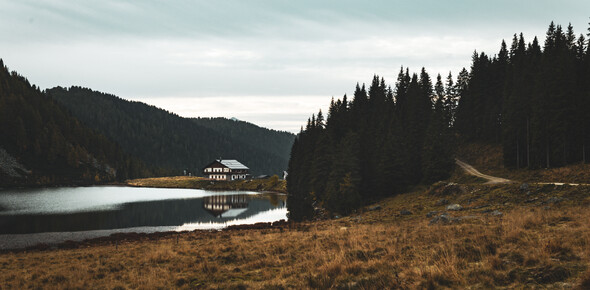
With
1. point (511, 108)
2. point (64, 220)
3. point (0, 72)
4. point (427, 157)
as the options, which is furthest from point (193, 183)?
point (0, 72)

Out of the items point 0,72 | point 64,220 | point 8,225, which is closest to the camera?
point 8,225

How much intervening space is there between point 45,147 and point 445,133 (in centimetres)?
15793

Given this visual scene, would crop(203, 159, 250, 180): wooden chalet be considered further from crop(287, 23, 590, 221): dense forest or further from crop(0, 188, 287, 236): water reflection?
crop(0, 188, 287, 236): water reflection

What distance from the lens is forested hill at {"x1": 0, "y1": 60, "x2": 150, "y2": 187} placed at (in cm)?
13018

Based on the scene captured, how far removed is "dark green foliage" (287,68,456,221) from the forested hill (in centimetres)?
10744

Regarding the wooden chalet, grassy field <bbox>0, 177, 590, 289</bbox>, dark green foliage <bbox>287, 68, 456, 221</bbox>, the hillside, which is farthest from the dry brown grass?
the wooden chalet

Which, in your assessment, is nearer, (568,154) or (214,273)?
(214,273)

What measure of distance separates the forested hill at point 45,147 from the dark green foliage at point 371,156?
Answer: 107 m

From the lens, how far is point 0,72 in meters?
177

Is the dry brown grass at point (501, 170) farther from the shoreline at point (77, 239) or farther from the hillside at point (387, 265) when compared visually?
the shoreline at point (77, 239)

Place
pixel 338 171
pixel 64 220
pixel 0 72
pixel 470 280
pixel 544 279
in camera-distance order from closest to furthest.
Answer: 1. pixel 544 279
2. pixel 470 280
3. pixel 64 220
4. pixel 338 171
5. pixel 0 72

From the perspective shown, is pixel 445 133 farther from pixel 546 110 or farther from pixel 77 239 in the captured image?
pixel 77 239

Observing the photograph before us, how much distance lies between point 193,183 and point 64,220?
294 feet

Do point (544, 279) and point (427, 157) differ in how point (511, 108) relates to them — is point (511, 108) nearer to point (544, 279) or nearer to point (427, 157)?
point (427, 157)
